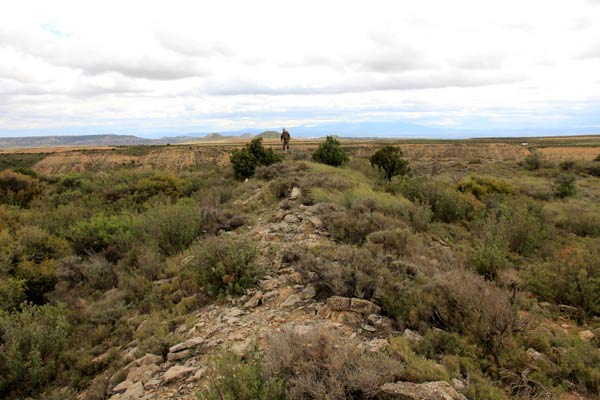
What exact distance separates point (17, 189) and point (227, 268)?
13.8m

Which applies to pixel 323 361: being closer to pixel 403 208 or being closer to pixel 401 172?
pixel 403 208

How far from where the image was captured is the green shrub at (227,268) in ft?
15.6

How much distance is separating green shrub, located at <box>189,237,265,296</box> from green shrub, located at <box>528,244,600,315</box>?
3993 mm

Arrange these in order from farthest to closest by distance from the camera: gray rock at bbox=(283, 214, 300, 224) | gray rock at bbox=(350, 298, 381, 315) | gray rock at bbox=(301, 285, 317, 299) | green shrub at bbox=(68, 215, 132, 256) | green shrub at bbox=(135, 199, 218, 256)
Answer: green shrub at bbox=(68, 215, 132, 256) → gray rock at bbox=(283, 214, 300, 224) → green shrub at bbox=(135, 199, 218, 256) → gray rock at bbox=(301, 285, 317, 299) → gray rock at bbox=(350, 298, 381, 315)

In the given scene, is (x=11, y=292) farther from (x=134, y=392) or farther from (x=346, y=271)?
(x=346, y=271)

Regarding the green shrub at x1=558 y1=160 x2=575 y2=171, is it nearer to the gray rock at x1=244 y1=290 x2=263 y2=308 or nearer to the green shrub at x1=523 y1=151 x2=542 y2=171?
the green shrub at x1=523 y1=151 x2=542 y2=171

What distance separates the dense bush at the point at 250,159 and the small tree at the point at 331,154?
2.01 m

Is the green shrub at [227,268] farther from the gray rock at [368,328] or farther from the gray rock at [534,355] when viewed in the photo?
the gray rock at [534,355]

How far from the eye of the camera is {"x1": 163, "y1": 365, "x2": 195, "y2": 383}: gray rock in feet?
10.7

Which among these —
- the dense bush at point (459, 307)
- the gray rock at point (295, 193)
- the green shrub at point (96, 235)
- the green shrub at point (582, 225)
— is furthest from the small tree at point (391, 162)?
the dense bush at point (459, 307)

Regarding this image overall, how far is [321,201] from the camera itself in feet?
27.4

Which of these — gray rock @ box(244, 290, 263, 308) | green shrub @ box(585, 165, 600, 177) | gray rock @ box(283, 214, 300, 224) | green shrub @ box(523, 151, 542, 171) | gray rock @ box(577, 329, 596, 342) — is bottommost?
gray rock @ box(577, 329, 596, 342)

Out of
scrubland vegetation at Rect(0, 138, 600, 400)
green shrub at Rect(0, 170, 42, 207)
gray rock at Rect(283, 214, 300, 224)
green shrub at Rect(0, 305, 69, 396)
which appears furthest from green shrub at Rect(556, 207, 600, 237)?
green shrub at Rect(0, 170, 42, 207)

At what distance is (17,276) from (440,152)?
54.6 m
